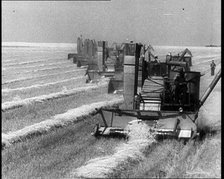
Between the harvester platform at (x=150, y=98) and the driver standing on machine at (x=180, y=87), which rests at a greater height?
the driver standing on machine at (x=180, y=87)

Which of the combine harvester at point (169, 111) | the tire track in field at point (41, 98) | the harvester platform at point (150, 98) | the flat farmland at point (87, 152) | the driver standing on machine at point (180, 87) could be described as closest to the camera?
the flat farmland at point (87, 152)

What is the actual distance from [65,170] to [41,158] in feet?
3.75

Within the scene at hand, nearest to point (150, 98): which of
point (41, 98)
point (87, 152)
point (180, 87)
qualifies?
point (180, 87)

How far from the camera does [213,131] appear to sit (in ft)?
38.2

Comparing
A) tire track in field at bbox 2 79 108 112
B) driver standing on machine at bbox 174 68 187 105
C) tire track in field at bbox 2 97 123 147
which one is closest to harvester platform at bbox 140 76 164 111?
driver standing on machine at bbox 174 68 187 105

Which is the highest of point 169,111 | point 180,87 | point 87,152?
point 180,87

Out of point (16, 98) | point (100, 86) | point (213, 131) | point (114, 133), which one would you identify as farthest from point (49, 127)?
point (100, 86)

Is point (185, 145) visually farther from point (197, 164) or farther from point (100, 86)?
point (100, 86)

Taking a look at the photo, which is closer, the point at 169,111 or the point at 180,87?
the point at 169,111

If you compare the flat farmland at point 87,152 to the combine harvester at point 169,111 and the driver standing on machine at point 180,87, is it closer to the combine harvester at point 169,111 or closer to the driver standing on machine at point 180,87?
the combine harvester at point 169,111

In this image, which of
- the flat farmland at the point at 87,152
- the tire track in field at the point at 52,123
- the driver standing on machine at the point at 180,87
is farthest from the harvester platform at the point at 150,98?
the tire track in field at the point at 52,123

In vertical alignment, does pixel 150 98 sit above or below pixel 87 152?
above

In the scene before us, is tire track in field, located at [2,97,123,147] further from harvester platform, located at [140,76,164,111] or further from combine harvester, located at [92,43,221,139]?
harvester platform, located at [140,76,164,111]

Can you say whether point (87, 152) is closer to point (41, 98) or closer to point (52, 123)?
point (52, 123)
